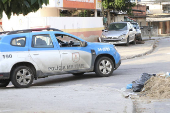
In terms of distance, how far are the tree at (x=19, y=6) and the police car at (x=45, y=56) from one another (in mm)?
3273

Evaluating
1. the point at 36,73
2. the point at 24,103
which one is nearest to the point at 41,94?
the point at 24,103

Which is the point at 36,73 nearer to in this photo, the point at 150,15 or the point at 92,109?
the point at 92,109

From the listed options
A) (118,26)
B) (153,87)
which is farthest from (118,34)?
(153,87)

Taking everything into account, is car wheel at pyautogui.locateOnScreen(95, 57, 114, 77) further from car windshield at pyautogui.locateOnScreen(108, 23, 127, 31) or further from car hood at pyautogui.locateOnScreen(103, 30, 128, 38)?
car windshield at pyautogui.locateOnScreen(108, 23, 127, 31)

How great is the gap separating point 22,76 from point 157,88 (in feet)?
12.7

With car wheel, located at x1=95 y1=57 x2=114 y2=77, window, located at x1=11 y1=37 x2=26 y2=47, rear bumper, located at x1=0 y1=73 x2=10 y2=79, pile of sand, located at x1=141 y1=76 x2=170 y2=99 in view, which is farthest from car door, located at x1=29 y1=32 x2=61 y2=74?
pile of sand, located at x1=141 y1=76 x2=170 y2=99

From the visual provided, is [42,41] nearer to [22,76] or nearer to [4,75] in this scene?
[22,76]

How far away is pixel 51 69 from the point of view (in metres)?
10.6

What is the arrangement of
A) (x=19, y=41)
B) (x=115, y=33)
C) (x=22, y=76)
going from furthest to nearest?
(x=115, y=33), (x=19, y=41), (x=22, y=76)

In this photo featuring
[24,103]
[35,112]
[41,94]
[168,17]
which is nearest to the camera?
[35,112]

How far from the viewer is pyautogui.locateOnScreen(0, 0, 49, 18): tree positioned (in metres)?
6.14

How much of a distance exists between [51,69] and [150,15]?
169ft

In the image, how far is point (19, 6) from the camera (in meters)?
6.63

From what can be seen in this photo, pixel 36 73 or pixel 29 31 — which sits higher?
pixel 29 31
